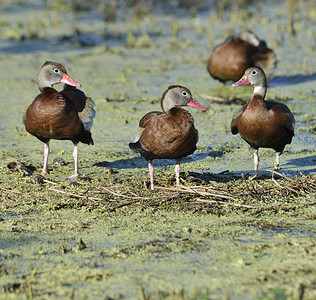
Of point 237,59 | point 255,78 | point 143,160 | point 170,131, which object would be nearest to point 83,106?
point 143,160

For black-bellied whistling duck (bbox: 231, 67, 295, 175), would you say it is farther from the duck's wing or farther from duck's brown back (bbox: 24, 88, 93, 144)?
duck's brown back (bbox: 24, 88, 93, 144)

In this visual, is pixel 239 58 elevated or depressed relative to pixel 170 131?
elevated

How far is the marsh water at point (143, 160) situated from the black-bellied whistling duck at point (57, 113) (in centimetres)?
46

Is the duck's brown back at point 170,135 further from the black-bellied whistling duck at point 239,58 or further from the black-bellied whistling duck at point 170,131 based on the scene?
the black-bellied whistling duck at point 239,58

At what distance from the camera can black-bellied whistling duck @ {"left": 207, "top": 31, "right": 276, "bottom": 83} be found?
9789mm

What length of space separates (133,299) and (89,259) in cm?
69

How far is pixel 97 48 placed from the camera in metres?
13.1

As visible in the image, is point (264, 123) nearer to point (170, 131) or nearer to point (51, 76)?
point (170, 131)

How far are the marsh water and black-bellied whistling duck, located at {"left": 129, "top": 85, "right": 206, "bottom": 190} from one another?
2.13ft

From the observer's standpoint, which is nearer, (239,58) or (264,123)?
(264,123)

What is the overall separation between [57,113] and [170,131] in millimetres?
1295

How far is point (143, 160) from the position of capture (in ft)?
22.4

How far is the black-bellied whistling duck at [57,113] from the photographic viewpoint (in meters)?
6.00

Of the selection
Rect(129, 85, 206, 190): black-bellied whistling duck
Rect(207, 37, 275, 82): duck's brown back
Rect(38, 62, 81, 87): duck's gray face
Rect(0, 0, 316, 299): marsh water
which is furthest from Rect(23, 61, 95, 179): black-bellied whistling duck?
Rect(207, 37, 275, 82): duck's brown back
